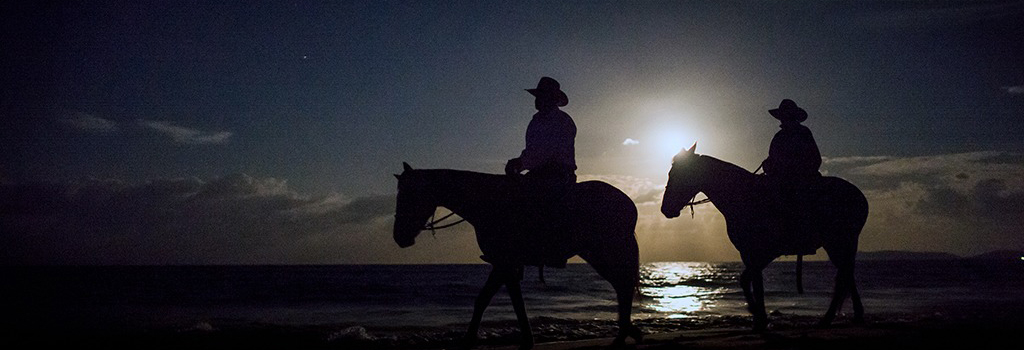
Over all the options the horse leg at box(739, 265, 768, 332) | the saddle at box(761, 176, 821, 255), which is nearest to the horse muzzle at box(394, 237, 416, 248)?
the horse leg at box(739, 265, 768, 332)

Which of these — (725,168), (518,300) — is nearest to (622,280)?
(518,300)

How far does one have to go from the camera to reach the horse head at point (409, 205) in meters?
7.72

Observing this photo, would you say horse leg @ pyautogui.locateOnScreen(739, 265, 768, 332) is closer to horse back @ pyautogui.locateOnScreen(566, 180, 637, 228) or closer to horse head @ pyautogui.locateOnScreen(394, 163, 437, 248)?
horse back @ pyautogui.locateOnScreen(566, 180, 637, 228)

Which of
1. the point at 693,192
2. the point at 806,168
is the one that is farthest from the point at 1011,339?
the point at 693,192

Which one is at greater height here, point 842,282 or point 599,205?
point 599,205

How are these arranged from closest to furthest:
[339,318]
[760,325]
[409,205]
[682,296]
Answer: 1. [409,205]
2. [760,325]
3. [339,318]
4. [682,296]

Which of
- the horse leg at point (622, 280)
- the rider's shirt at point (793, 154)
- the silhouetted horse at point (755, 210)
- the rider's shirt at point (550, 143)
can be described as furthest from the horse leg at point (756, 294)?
the rider's shirt at point (550, 143)

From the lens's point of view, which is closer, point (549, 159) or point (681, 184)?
point (549, 159)

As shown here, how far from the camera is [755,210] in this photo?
32.3 ft

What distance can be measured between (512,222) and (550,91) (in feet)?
6.01

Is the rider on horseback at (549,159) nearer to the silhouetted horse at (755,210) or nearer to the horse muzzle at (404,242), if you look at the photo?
the horse muzzle at (404,242)

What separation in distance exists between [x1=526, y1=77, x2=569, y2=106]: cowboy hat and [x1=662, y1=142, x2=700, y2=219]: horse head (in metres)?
2.26

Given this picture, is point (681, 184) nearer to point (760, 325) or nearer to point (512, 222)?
point (760, 325)

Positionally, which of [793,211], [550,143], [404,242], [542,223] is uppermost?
[550,143]
